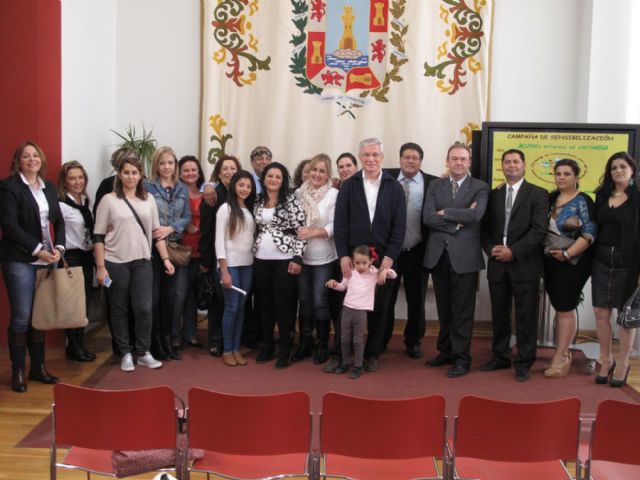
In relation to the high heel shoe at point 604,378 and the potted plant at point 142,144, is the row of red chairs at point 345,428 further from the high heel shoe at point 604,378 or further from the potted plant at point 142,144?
the potted plant at point 142,144

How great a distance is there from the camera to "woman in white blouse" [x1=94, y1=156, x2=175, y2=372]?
15.9 feet

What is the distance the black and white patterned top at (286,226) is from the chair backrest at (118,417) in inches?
95.3

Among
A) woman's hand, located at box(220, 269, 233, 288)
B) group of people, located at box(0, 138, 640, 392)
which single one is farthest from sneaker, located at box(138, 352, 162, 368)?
woman's hand, located at box(220, 269, 233, 288)

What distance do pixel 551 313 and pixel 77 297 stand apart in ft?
13.2

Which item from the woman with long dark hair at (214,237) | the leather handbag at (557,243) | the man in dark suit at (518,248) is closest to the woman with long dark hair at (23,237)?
the woman with long dark hair at (214,237)

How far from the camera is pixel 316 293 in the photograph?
5160 millimetres

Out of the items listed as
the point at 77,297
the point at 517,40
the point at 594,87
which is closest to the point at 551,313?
the point at 594,87

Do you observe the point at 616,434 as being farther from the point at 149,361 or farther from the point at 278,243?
the point at 149,361

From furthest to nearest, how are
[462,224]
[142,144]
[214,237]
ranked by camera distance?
[142,144] < [214,237] < [462,224]

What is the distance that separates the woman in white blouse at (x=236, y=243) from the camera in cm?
503

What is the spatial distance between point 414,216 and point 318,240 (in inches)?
29.0

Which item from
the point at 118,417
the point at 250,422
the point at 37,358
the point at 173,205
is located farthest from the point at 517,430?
the point at 37,358

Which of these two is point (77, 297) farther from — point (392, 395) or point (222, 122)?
point (222, 122)

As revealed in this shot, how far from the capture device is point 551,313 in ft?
20.9
